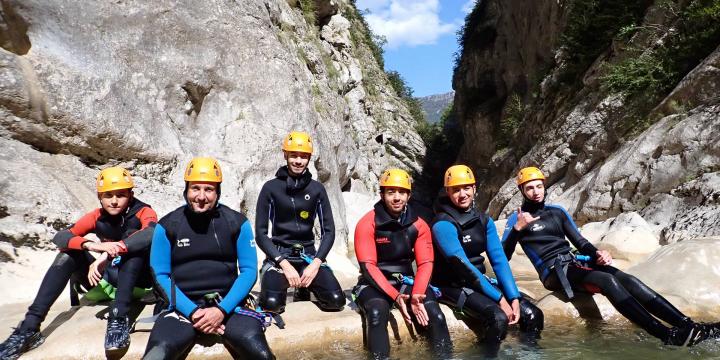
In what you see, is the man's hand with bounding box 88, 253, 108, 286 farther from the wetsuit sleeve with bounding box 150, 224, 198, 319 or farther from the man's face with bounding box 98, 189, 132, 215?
the wetsuit sleeve with bounding box 150, 224, 198, 319

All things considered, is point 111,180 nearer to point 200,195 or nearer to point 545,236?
point 200,195

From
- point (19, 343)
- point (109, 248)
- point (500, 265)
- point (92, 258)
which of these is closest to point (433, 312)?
point (500, 265)

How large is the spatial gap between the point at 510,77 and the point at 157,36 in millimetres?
19534

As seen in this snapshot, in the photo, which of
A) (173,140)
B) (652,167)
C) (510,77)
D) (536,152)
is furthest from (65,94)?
(510,77)

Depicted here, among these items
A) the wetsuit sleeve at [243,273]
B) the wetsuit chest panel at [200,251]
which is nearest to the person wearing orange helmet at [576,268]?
the wetsuit sleeve at [243,273]

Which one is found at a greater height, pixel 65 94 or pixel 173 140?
pixel 65 94

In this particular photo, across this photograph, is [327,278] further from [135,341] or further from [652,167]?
[652,167]

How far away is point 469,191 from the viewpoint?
4816 millimetres

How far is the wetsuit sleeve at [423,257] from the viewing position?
14.2 ft

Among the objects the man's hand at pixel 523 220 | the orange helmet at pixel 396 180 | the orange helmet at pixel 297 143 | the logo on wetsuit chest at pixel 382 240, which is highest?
the orange helmet at pixel 297 143

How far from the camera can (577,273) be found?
200 inches

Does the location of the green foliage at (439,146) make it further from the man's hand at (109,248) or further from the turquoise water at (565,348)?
the man's hand at (109,248)

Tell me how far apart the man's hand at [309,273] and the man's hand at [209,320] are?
119 centimetres

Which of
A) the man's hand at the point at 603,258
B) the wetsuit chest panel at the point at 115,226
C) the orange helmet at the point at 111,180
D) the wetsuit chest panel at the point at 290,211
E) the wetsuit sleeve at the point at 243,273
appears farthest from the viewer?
the wetsuit chest panel at the point at 290,211
